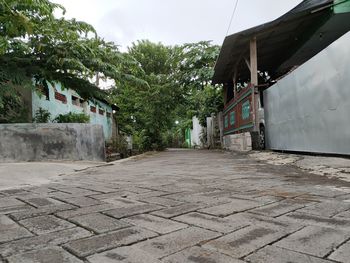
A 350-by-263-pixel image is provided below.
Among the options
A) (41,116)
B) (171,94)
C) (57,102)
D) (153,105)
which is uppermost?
(171,94)

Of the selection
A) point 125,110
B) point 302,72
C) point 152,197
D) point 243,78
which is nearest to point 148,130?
point 125,110

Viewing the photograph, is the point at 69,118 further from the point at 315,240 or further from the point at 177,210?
the point at 315,240

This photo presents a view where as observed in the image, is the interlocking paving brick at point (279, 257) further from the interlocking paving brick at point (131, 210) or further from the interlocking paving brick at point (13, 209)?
the interlocking paving brick at point (13, 209)

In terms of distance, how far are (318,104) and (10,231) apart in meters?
4.56

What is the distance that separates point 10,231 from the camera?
163 centimetres

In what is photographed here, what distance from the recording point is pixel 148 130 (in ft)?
47.8

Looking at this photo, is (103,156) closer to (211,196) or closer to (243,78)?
(211,196)

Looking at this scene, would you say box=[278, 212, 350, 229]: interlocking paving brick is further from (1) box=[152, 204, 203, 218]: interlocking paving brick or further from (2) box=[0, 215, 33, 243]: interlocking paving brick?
(2) box=[0, 215, 33, 243]: interlocking paving brick

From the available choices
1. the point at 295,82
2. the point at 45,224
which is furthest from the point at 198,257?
the point at 295,82

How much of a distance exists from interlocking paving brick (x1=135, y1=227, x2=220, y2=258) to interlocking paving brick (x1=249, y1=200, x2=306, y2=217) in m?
0.50

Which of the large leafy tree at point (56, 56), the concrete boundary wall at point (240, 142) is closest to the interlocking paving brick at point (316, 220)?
the large leafy tree at point (56, 56)

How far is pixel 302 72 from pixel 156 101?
9.30 m

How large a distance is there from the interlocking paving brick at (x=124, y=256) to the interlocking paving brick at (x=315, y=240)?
55 cm

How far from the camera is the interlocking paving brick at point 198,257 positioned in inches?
47.1
